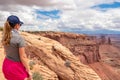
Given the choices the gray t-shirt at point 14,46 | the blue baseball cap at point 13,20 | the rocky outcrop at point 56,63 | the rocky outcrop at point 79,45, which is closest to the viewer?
the gray t-shirt at point 14,46

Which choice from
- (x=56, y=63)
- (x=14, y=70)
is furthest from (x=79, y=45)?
(x=14, y=70)

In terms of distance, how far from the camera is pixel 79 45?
7988cm

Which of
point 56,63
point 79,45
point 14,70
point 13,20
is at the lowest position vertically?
point 79,45

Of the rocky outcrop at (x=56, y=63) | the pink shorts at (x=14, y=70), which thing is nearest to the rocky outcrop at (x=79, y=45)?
the rocky outcrop at (x=56, y=63)

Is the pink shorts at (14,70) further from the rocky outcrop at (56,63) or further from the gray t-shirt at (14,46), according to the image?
the rocky outcrop at (56,63)

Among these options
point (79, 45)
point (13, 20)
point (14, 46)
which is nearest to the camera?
point (14, 46)

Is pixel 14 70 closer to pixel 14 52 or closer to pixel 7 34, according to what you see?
pixel 14 52

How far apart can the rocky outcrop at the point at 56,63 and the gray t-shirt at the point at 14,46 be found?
9171 millimetres

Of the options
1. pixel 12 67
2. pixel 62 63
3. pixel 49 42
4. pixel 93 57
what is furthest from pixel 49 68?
pixel 93 57

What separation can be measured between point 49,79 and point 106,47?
480ft

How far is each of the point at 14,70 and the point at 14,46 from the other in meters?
0.49

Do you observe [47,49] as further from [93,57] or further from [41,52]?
[93,57]

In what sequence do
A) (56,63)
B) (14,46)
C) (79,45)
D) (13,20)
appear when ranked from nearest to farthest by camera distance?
(14,46), (13,20), (56,63), (79,45)

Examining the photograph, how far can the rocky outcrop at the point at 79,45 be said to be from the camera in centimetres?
6716
